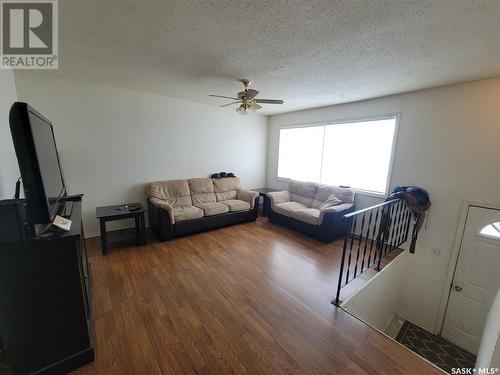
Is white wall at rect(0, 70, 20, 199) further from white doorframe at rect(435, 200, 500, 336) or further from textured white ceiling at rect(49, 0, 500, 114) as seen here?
white doorframe at rect(435, 200, 500, 336)

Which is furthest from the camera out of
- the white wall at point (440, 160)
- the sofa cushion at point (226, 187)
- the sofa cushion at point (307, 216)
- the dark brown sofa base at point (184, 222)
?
the sofa cushion at point (226, 187)

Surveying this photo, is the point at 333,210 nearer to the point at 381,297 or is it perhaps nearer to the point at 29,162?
the point at 381,297

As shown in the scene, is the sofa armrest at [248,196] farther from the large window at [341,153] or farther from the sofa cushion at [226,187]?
the large window at [341,153]

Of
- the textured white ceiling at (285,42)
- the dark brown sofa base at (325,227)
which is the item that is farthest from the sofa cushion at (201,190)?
the textured white ceiling at (285,42)

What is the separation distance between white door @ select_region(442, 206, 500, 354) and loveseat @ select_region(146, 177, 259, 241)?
3430mm

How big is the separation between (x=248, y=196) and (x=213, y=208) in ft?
3.16

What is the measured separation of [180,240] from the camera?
11.8ft

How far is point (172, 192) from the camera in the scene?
164 inches

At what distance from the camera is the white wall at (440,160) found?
264 cm

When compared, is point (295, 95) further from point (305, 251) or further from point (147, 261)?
point (147, 261)

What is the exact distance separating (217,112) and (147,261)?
3.46 meters

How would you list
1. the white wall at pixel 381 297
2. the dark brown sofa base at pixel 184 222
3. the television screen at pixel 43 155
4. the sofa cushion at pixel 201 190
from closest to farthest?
1. the television screen at pixel 43 155
2. the white wall at pixel 381 297
3. the dark brown sofa base at pixel 184 222
4. the sofa cushion at pixel 201 190

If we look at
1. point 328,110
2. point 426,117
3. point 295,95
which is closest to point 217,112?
point 295,95

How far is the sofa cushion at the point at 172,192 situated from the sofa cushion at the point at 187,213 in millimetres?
262
